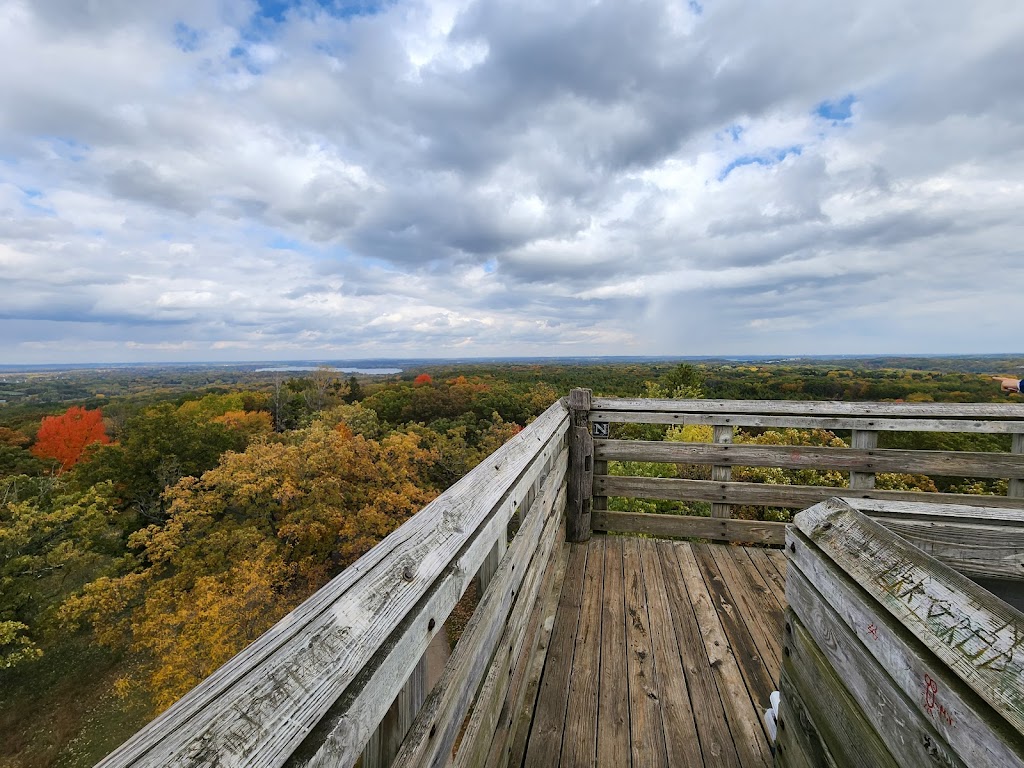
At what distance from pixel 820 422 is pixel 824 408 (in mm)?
115

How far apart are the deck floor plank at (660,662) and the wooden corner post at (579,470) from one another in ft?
0.89

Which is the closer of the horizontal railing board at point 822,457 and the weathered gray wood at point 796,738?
the weathered gray wood at point 796,738

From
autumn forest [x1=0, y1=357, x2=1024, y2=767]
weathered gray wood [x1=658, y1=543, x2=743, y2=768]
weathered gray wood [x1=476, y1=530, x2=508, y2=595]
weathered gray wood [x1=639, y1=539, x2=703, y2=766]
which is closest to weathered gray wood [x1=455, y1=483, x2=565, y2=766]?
weathered gray wood [x1=476, y1=530, x2=508, y2=595]

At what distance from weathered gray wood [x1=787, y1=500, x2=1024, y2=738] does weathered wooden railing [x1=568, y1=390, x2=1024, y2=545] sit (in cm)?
254

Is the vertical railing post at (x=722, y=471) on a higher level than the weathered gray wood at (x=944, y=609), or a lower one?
lower

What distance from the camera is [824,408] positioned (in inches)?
138

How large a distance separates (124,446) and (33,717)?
40.1ft

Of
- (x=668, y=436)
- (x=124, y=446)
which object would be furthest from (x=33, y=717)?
(x=668, y=436)

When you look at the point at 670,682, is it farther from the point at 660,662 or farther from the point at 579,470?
the point at 579,470

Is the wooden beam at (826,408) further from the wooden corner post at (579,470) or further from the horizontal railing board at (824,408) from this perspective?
the wooden corner post at (579,470)

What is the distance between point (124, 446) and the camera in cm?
2353

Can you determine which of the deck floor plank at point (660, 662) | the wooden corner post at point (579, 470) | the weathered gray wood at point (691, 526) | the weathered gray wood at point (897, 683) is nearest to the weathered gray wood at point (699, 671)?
the deck floor plank at point (660, 662)

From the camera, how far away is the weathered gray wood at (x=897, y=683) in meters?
0.71

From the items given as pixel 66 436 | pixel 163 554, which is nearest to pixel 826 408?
pixel 163 554
